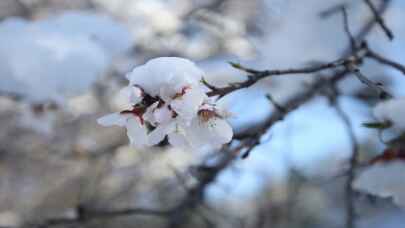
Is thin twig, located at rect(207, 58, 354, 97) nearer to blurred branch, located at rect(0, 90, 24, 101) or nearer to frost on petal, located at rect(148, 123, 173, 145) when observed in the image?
frost on petal, located at rect(148, 123, 173, 145)

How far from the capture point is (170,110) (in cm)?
70

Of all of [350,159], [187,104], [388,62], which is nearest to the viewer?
[187,104]

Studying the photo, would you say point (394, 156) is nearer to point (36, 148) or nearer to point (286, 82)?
point (286, 82)

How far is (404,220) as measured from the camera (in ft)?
15.1

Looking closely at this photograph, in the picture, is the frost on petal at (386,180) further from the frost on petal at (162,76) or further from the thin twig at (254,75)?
the frost on petal at (162,76)

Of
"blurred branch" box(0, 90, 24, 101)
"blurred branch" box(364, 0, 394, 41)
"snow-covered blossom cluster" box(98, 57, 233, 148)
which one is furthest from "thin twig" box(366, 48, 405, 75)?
"blurred branch" box(0, 90, 24, 101)

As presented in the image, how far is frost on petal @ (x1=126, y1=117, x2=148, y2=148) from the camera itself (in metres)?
0.71

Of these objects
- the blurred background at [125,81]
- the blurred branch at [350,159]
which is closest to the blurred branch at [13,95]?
the blurred background at [125,81]

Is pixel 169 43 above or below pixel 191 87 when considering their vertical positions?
above

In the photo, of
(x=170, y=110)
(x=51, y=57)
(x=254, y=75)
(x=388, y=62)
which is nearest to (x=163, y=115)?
(x=170, y=110)

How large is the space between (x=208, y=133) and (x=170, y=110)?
0.22ft

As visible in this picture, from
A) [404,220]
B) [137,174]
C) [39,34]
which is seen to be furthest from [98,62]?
[404,220]

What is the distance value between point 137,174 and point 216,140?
2.36 meters

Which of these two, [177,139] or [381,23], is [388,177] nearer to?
[381,23]
